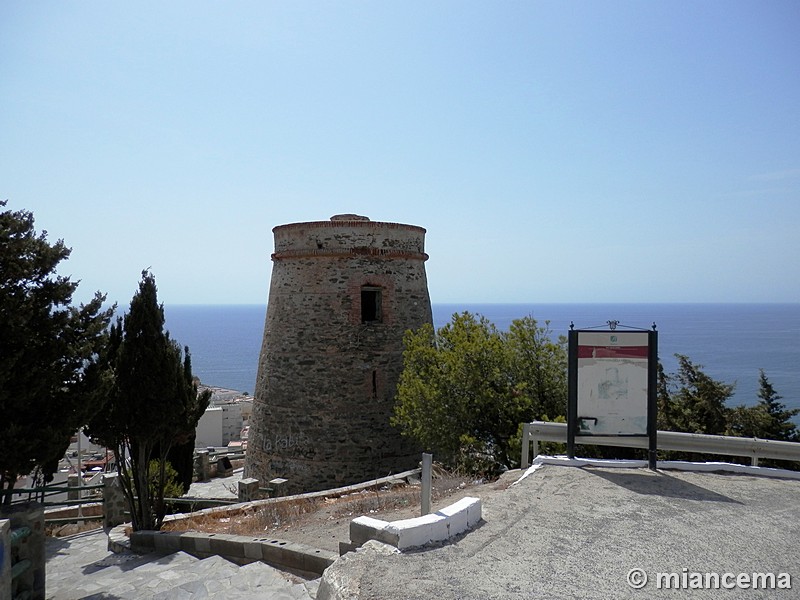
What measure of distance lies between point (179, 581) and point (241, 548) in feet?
3.21

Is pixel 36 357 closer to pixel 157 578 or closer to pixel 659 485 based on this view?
pixel 157 578

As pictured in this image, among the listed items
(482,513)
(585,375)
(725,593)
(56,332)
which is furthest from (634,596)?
(56,332)

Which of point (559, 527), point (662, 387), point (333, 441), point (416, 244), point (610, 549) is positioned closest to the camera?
point (610, 549)

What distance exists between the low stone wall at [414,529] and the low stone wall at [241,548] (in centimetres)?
156

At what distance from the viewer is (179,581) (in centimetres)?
680

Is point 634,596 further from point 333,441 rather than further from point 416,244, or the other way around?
point 416,244

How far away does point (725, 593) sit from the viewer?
4.20m

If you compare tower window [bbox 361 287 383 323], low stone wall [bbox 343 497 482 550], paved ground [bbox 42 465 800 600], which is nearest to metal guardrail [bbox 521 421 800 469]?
paved ground [bbox 42 465 800 600]

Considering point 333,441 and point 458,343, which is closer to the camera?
point 458,343

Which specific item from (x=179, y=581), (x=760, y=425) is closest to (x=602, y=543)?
(x=179, y=581)

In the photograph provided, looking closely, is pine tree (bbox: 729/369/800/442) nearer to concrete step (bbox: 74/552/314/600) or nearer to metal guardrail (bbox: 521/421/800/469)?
metal guardrail (bbox: 521/421/800/469)

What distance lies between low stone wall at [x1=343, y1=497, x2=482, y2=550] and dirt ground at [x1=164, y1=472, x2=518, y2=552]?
61.0 inches

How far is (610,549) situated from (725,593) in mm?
904

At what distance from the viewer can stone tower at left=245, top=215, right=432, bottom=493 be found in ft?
48.2
